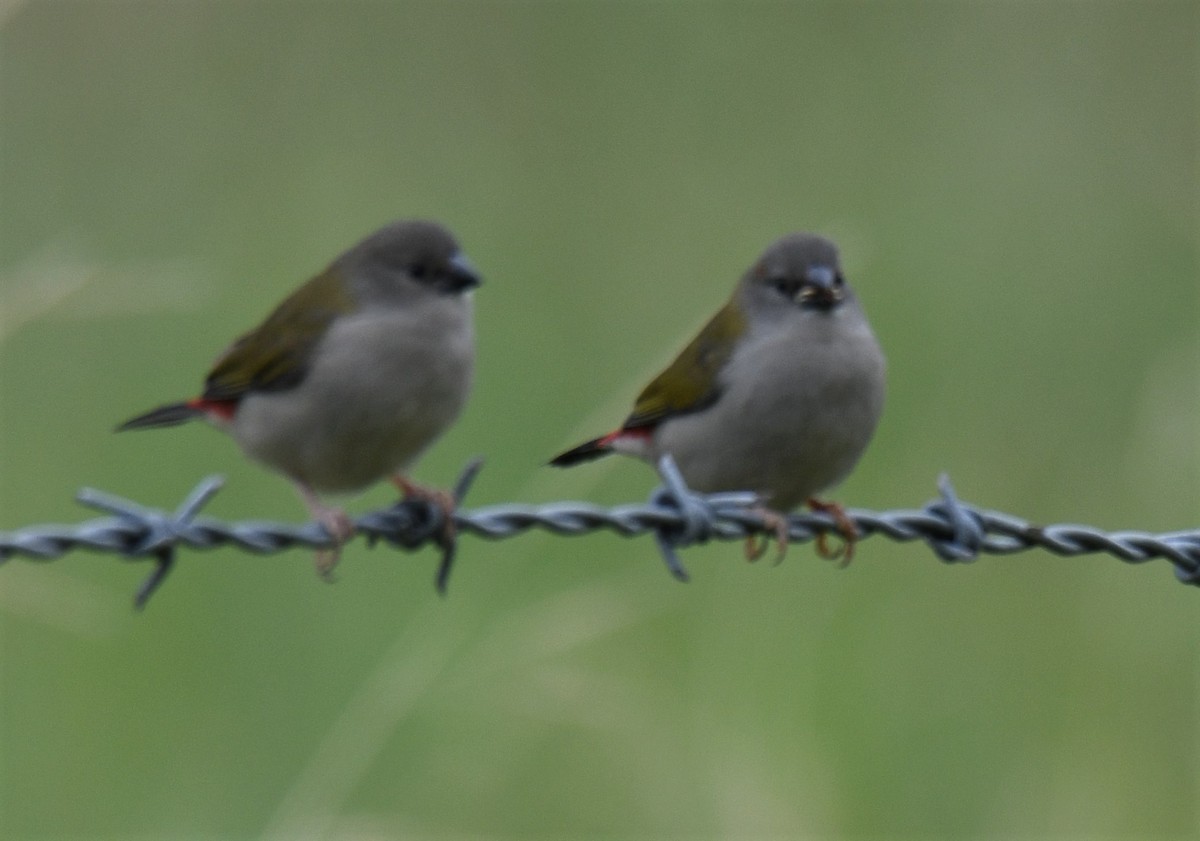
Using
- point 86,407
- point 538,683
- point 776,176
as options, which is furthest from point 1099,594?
point 776,176

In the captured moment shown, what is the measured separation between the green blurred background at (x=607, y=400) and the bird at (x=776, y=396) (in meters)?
0.16

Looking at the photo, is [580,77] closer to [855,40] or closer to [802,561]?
[855,40]

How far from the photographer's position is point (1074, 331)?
8.59 meters

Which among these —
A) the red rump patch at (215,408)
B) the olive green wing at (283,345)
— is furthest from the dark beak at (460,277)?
the red rump patch at (215,408)

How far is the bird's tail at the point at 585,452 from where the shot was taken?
5.21m

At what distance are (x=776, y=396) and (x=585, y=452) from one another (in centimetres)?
54

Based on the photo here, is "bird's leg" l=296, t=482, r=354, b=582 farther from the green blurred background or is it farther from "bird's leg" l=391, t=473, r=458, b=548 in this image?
the green blurred background

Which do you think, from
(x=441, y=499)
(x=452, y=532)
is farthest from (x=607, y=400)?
(x=452, y=532)

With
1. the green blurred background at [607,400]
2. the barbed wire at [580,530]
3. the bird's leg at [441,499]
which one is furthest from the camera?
the green blurred background at [607,400]

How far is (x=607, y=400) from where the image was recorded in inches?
293

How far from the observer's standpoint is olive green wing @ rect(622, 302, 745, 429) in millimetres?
5270

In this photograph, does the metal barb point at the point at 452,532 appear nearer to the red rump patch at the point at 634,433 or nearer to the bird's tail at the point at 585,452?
the bird's tail at the point at 585,452

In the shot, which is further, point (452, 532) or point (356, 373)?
point (356, 373)

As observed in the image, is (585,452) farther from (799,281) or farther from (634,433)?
(799,281)
